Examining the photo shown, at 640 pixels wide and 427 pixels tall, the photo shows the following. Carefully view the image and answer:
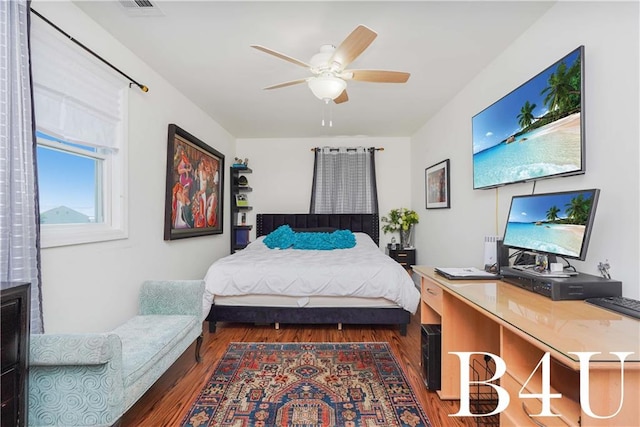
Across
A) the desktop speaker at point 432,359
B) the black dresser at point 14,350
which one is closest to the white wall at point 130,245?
the black dresser at point 14,350

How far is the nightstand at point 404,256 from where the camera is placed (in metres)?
4.44

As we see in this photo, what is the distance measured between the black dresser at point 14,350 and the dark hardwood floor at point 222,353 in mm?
654

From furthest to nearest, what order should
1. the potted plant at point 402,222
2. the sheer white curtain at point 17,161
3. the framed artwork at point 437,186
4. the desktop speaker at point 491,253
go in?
the potted plant at point 402,222 < the framed artwork at point 437,186 < the desktop speaker at point 491,253 < the sheer white curtain at point 17,161

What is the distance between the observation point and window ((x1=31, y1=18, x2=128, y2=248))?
5.48 feet

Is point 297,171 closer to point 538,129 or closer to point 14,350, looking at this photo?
point 538,129

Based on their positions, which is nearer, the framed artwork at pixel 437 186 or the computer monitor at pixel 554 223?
the computer monitor at pixel 554 223

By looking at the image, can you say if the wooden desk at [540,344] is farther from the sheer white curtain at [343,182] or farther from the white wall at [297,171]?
the white wall at [297,171]

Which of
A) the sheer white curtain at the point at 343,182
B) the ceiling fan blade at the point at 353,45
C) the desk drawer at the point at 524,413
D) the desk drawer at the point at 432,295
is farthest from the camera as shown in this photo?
the sheer white curtain at the point at 343,182

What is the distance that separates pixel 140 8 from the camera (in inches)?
72.1

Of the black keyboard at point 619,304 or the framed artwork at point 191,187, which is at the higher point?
the framed artwork at point 191,187

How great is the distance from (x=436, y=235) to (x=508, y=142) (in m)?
1.89

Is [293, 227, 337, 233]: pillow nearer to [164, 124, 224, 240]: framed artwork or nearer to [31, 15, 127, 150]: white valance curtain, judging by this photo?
[164, 124, 224, 240]: framed artwork

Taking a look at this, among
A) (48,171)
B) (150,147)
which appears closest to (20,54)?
(48,171)

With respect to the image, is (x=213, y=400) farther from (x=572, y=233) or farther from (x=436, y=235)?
(x=436, y=235)
